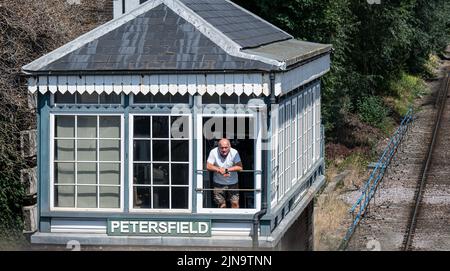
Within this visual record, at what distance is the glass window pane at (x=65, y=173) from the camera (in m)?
12.3

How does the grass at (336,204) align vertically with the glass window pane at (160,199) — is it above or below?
below

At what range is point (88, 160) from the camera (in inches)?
481

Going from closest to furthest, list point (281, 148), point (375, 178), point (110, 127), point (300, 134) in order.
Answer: point (110, 127) < point (281, 148) < point (300, 134) < point (375, 178)

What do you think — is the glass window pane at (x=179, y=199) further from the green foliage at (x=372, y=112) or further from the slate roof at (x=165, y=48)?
the green foliage at (x=372, y=112)

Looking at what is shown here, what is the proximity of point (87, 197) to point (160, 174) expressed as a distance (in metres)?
0.99

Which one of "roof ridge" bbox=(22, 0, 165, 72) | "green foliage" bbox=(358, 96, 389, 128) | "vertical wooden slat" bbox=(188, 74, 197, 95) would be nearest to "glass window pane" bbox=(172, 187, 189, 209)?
"vertical wooden slat" bbox=(188, 74, 197, 95)

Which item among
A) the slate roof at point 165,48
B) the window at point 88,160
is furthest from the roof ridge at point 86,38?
the window at point 88,160

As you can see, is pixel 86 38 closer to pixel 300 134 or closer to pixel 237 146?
pixel 237 146

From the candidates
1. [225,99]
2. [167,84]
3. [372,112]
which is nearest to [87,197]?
[167,84]

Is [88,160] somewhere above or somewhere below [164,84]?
below

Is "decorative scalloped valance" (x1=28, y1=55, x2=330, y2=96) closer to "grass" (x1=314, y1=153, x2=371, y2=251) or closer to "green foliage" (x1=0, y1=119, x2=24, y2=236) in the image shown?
"green foliage" (x1=0, y1=119, x2=24, y2=236)

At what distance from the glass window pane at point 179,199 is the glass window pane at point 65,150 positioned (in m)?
1.37

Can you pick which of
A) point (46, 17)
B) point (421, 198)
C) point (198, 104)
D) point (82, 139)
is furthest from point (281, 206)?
point (421, 198)
